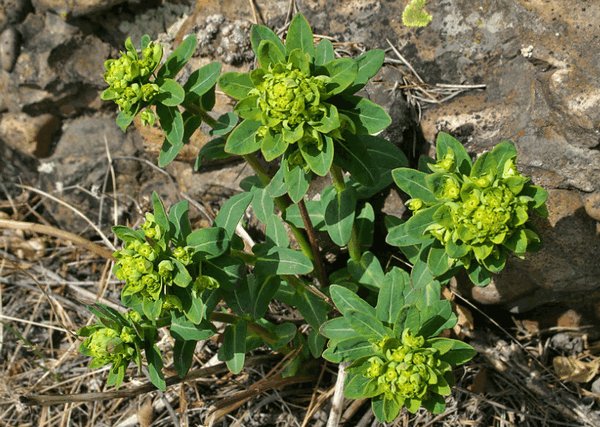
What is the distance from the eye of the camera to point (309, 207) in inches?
163

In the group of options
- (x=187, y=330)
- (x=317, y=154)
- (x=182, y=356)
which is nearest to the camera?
(x=317, y=154)

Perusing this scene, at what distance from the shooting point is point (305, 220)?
376 centimetres

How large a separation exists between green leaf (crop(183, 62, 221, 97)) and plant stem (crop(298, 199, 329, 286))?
76 cm

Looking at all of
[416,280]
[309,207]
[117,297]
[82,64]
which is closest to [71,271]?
[117,297]

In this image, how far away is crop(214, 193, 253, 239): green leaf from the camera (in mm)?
3521

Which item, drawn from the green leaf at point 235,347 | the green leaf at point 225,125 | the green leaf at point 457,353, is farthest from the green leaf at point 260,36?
the green leaf at point 457,353

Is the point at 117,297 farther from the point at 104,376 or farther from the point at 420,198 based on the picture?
the point at 420,198

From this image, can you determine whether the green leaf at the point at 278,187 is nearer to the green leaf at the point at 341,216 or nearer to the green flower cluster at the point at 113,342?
the green leaf at the point at 341,216

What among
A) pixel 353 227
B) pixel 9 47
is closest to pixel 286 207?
pixel 353 227

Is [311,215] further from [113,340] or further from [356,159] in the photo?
[113,340]

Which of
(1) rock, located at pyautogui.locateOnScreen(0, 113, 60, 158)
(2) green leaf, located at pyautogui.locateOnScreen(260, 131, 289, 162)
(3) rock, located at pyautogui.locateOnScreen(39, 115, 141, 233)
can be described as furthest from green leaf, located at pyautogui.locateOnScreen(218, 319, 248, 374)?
(1) rock, located at pyautogui.locateOnScreen(0, 113, 60, 158)

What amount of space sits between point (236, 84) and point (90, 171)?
2.49 metres

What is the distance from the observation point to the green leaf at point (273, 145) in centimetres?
306

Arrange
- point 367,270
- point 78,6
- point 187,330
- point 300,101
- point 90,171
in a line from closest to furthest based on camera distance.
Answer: point 300,101, point 187,330, point 367,270, point 78,6, point 90,171
